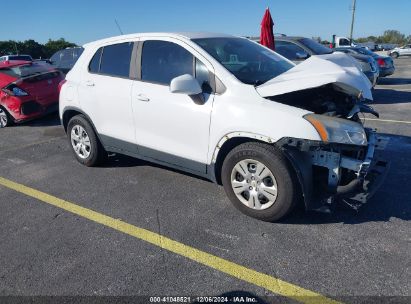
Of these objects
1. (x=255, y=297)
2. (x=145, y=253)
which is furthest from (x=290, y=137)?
(x=145, y=253)

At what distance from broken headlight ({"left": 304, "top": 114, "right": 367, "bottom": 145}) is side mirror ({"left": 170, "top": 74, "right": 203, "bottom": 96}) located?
1.06 meters

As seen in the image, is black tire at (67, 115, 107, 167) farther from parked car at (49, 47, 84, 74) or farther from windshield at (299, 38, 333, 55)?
parked car at (49, 47, 84, 74)

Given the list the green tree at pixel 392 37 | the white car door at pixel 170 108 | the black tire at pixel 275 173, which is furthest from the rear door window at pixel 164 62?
the green tree at pixel 392 37

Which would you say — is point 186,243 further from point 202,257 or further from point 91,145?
point 91,145

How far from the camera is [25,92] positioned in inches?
311

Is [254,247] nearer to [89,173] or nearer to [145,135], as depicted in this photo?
[145,135]

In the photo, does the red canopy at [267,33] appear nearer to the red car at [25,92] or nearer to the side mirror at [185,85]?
the red car at [25,92]

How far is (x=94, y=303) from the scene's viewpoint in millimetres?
2543

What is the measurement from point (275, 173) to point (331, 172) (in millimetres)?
493

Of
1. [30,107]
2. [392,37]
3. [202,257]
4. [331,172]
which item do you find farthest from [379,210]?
[392,37]

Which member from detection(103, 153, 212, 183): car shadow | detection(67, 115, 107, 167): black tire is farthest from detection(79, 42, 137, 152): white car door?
detection(103, 153, 212, 183): car shadow

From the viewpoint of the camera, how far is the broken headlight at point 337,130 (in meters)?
3.03

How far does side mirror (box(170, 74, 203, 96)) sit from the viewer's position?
11.0ft

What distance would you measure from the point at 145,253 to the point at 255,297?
1043mm
